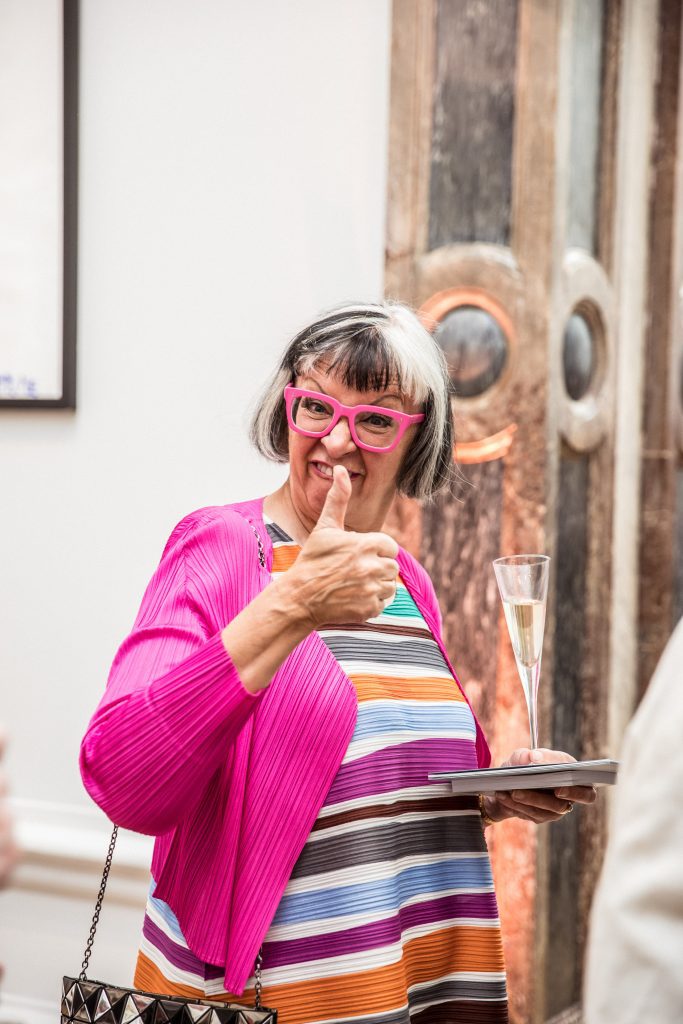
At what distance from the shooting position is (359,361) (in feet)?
5.01

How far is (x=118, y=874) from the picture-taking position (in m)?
2.56

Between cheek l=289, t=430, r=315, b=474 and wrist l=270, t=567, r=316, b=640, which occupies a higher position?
cheek l=289, t=430, r=315, b=474

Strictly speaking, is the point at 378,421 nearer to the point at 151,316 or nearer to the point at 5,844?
the point at 5,844

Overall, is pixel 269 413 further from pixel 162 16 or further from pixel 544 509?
pixel 162 16

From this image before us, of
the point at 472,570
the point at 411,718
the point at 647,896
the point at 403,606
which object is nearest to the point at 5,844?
the point at 647,896

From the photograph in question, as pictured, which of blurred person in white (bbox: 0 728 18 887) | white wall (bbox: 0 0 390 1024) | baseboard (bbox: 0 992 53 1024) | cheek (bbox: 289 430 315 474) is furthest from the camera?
baseboard (bbox: 0 992 53 1024)

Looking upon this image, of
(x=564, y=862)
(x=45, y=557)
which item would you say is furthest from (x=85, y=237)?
(x=564, y=862)

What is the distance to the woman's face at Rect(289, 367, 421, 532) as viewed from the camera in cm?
152

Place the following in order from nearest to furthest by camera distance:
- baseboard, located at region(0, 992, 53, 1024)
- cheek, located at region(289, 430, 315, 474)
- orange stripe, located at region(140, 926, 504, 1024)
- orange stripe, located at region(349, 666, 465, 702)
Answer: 1. orange stripe, located at region(140, 926, 504, 1024)
2. orange stripe, located at region(349, 666, 465, 702)
3. cheek, located at region(289, 430, 315, 474)
4. baseboard, located at region(0, 992, 53, 1024)

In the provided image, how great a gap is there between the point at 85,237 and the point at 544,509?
135 centimetres

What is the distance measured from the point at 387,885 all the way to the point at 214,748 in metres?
0.32

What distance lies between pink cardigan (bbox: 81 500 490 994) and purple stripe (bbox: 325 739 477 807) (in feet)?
0.10

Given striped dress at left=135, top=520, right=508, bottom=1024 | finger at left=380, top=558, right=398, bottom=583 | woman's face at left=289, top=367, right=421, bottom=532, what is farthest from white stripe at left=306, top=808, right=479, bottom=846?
woman's face at left=289, top=367, right=421, bottom=532

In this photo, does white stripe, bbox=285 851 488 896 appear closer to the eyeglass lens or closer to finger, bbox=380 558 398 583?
finger, bbox=380 558 398 583
